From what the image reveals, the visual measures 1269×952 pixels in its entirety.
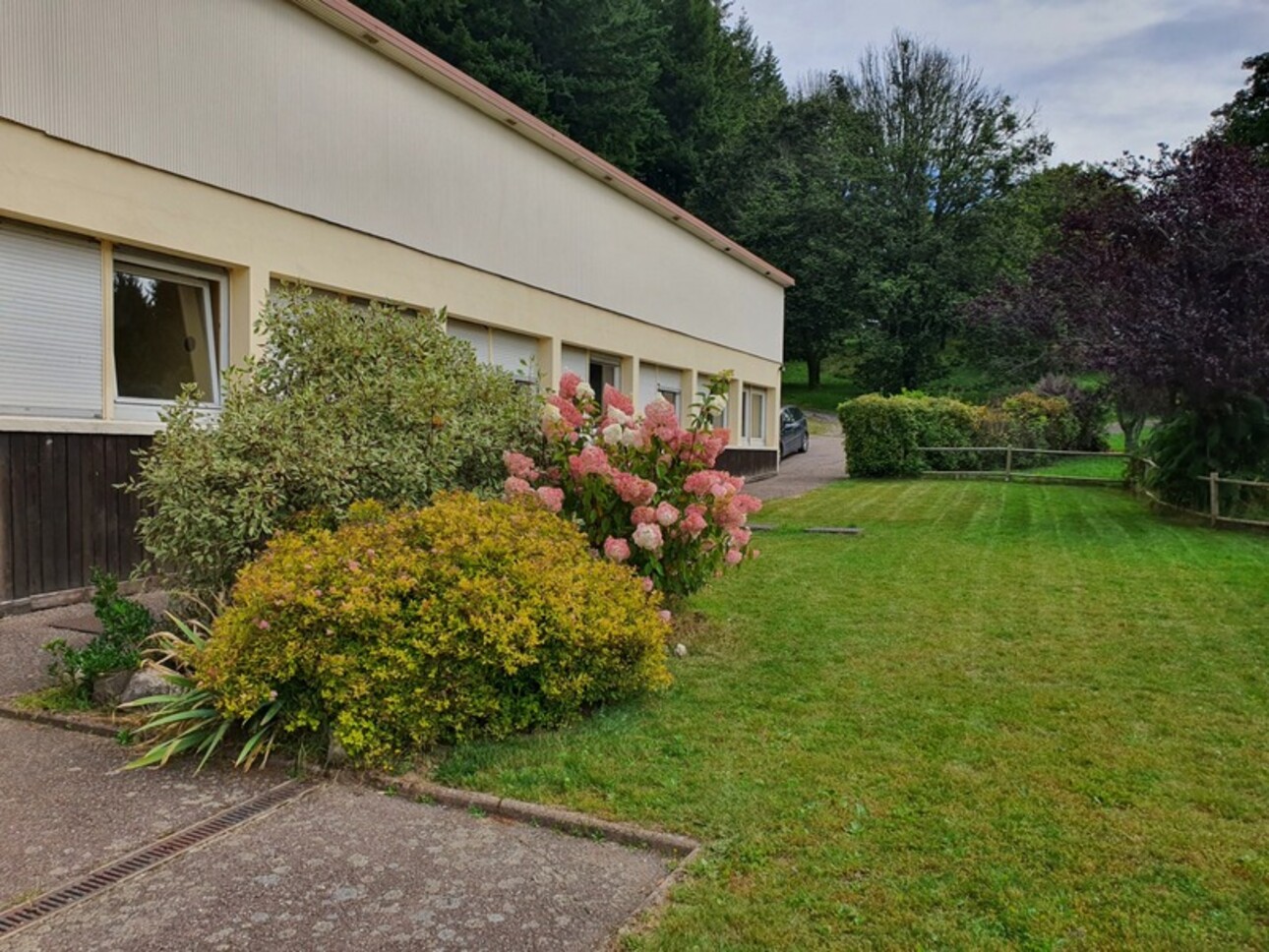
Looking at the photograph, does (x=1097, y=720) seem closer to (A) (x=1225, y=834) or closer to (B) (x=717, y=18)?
(A) (x=1225, y=834)

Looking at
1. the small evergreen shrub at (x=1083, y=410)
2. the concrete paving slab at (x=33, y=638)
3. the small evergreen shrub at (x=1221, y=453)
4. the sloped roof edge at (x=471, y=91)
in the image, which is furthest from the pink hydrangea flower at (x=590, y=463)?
the small evergreen shrub at (x=1083, y=410)

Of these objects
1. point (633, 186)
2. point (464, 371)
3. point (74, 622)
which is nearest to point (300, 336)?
point (464, 371)

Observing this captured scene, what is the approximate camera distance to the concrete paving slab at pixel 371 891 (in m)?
2.49

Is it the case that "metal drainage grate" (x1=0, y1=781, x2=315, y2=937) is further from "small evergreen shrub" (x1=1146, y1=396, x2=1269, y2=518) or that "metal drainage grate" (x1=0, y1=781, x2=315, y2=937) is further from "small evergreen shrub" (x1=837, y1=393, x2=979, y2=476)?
"small evergreen shrub" (x1=837, y1=393, x2=979, y2=476)

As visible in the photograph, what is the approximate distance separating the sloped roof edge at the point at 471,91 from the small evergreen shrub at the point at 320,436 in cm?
443

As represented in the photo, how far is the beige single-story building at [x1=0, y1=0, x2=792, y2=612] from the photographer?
247 inches

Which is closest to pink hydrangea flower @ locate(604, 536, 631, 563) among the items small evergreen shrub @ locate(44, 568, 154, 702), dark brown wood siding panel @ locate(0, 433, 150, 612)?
small evergreen shrub @ locate(44, 568, 154, 702)

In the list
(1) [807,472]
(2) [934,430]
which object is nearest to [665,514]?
(1) [807,472]

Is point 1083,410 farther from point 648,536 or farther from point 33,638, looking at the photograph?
point 33,638

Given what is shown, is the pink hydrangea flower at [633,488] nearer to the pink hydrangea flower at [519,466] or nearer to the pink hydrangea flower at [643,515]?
the pink hydrangea flower at [643,515]

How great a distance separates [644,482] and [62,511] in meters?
4.52

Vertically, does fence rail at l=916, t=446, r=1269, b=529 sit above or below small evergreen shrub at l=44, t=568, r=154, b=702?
above

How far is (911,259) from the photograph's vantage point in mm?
34438

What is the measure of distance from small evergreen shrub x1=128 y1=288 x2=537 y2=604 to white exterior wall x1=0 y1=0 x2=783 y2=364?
8.86 ft
